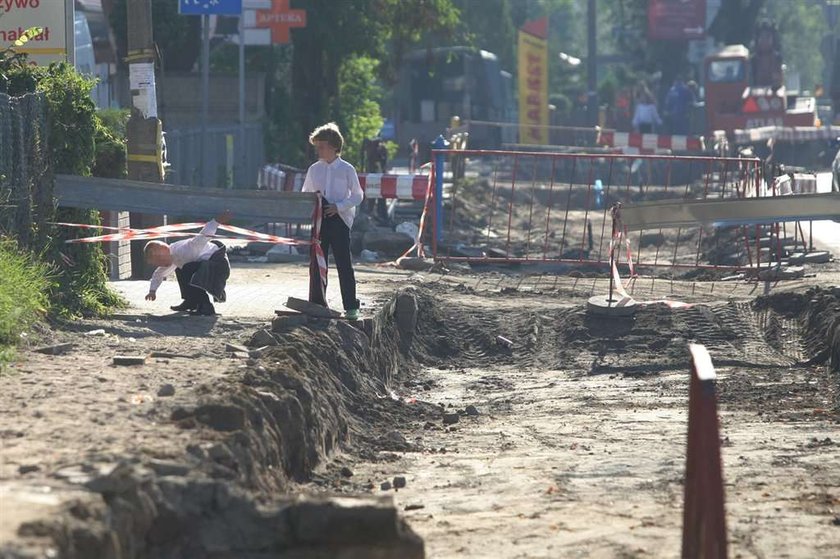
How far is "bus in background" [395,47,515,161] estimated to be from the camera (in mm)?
52875

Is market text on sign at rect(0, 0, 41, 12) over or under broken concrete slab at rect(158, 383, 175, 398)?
over

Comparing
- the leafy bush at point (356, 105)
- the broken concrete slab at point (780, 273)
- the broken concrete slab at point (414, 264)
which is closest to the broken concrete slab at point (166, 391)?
the broken concrete slab at point (414, 264)

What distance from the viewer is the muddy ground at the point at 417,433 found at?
671 centimetres

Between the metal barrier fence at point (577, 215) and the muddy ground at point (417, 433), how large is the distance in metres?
4.32

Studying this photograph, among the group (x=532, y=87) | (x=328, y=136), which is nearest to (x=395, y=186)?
(x=328, y=136)

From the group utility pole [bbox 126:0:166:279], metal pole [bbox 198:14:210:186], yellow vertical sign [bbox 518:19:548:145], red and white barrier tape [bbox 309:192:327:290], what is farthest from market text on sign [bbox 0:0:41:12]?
yellow vertical sign [bbox 518:19:548:145]

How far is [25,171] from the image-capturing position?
12617 mm

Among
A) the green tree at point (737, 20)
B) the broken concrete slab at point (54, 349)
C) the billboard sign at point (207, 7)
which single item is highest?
the green tree at point (737, 20)

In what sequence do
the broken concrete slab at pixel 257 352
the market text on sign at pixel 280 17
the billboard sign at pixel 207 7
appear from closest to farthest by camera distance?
the broken concrete slab at pixel 257 352, the billboard sign at pixel 207 7, the market text on sign at pixel 280 17

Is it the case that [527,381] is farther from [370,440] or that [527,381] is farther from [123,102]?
[123,102]

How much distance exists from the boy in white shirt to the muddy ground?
40 cm

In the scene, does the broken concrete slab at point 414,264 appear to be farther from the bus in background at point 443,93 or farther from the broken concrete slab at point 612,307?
the bus in background at point 443,93

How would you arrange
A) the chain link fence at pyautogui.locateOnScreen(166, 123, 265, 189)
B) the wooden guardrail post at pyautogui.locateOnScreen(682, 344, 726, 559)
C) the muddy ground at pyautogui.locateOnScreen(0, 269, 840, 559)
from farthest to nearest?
the chain link fence at pyautogui.locateOnScreen(166, 123, 265, 189), the muddy ground at pyautogui.locateOnScreen(0, 269, 840, 559), the wooden guardrail post at pyautogui.locateOnScreen(682, 344, 726, 559)

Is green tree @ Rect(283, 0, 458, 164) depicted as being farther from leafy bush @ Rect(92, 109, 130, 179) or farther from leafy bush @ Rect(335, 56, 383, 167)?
leafy bush @ Rect(92, 109, 130, 179)
